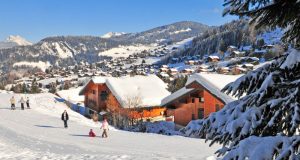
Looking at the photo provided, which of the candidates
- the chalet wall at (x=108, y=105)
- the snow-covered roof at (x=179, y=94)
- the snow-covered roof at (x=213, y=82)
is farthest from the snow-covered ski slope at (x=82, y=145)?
the chalet wall at (x=108, y=105)

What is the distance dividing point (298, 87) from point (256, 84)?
1.02 meters

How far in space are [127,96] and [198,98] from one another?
13.0 metres

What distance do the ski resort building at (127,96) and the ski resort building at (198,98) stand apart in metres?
6.37

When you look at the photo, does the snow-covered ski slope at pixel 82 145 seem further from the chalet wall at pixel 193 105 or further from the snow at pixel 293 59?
the snow at pixel 293 59

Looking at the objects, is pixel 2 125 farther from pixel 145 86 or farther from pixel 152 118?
pixel 145 86

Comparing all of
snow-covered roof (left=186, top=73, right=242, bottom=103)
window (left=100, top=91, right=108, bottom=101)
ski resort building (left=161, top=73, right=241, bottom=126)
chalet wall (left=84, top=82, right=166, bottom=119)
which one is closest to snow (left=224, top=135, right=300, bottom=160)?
ski resort building (left=161, top=73, right=241, bottom=126)

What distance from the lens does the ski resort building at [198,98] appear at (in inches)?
1455

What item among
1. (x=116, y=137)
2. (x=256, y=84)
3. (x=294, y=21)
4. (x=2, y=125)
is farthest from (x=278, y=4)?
(x=2, y=125)

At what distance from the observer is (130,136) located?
26.2 metres

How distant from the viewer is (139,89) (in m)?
54.8

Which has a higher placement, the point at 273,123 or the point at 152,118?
the point at 273,123

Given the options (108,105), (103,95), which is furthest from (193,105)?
(103,95)

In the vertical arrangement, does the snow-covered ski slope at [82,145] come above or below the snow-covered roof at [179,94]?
below

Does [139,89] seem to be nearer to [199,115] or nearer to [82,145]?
[199,115]
